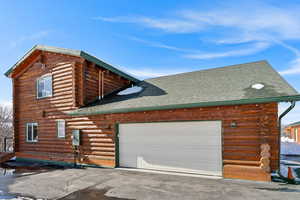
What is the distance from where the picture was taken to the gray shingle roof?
21.6 ft

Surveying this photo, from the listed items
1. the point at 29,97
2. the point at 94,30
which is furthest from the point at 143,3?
the point at 29,97

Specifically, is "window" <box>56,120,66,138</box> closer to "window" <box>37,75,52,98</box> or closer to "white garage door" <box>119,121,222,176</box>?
"window" <box>37,75,52,98</box>

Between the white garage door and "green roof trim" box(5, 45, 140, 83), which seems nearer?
the white garage door

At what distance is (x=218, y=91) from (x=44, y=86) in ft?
36.0

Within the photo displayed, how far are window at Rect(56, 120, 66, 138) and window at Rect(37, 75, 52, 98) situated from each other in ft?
6.55

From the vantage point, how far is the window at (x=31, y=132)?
42.3ft

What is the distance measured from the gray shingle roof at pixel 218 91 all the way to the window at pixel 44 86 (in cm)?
390

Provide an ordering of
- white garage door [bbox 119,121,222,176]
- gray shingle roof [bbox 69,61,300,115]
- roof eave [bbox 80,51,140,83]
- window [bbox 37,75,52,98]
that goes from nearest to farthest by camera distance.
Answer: gray shingle roof [bbox 69,61,300,115], white garage door [bbox 119,121,222,176], roof eave [bbox 80,51,140,83], window [bbox 37,75,52,98]

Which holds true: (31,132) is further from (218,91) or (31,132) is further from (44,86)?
(218,91)

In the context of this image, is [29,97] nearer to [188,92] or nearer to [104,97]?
[104,97]

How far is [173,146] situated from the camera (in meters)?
8.28

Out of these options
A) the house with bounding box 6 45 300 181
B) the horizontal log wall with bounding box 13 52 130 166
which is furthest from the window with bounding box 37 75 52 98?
the horizontal log wall with bounding box 13 52 130 166

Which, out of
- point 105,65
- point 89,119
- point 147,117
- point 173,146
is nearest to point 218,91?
point 173,146

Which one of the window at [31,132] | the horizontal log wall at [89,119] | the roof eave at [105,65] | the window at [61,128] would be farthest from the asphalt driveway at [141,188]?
the roof eave at [105,65]
